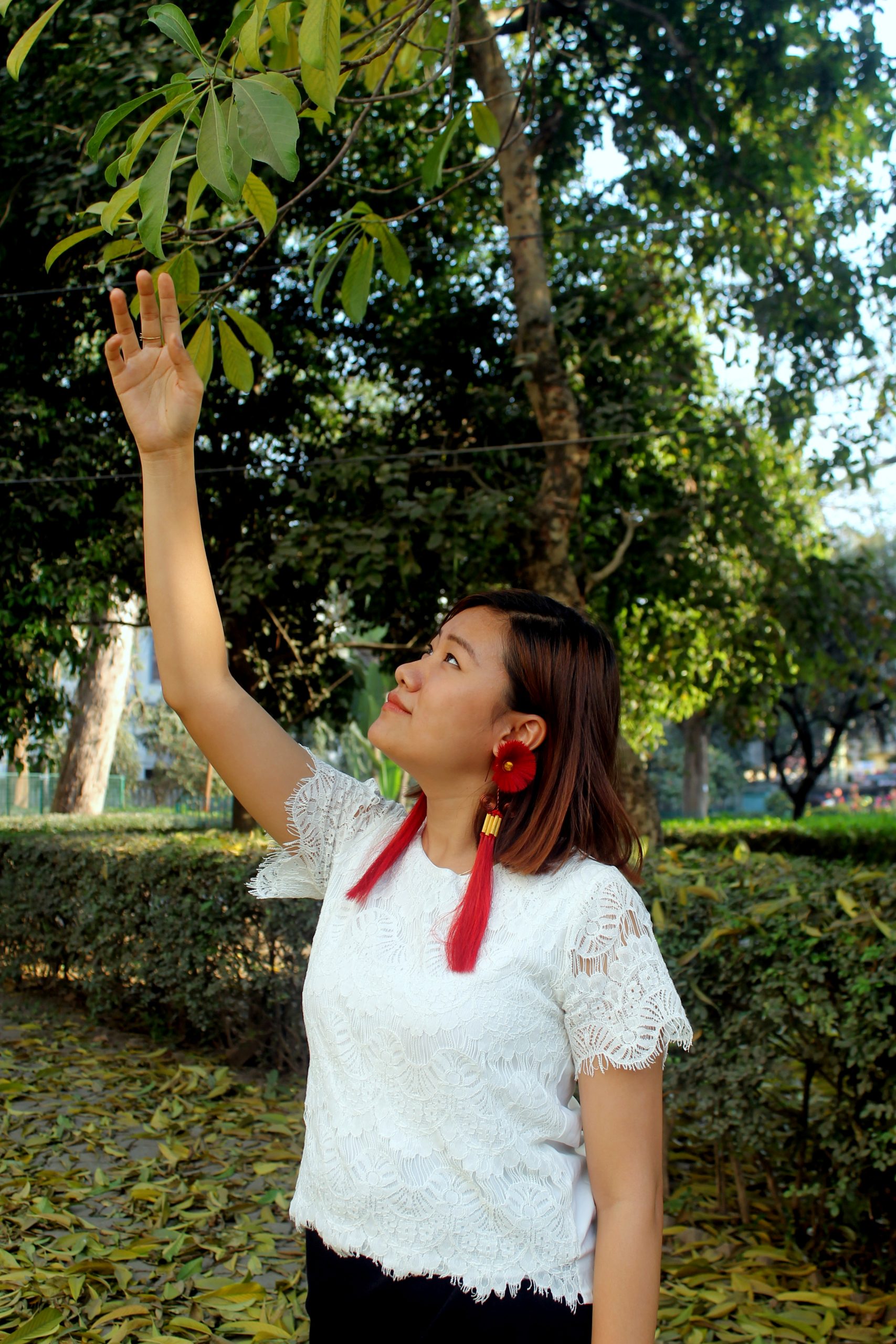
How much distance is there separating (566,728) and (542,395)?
234 inches

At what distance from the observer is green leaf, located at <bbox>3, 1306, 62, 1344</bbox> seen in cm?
300

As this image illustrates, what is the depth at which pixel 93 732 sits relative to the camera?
12516 millimetres

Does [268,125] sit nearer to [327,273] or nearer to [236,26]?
[236,26]

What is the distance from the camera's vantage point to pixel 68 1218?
3.84 metres

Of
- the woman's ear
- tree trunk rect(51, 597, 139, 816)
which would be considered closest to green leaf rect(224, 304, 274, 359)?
the woman's ear

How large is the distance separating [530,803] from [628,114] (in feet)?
26.5

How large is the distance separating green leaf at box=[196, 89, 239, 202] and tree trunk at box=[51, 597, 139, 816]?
435 inches

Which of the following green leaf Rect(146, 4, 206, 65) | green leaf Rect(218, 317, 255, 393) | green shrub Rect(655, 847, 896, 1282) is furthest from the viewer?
green shrub Rect(655, 847, 896, 1282)

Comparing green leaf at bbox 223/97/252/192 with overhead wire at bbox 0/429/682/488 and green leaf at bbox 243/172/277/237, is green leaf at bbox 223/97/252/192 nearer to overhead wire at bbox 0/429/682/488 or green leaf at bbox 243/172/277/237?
green leaf at bbox 243/172/277/237

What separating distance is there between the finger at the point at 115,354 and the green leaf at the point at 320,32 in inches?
18.8

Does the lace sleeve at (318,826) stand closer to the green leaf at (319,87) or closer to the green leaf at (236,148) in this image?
the green leaf at (236,148)

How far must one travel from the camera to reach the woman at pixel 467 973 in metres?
1.42

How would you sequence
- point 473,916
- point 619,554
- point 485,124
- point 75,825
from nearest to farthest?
point 473,916
point 485,124
point 619,554
point 75,825

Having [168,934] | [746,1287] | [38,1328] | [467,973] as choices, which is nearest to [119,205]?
[467,973]
